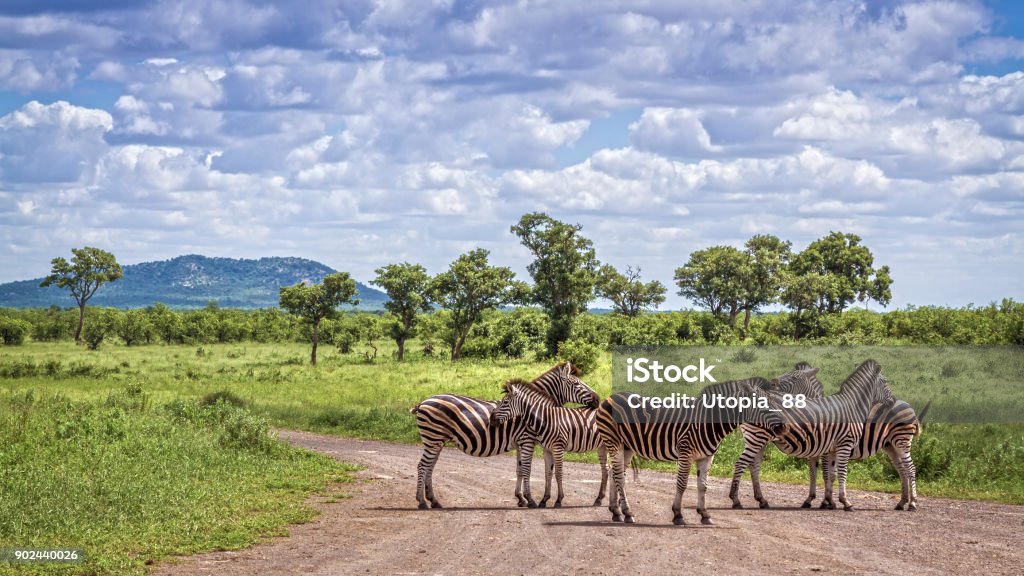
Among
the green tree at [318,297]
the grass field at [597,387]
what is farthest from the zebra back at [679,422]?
the green tree at [318,297]

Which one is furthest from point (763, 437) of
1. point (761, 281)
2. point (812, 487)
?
point (761, 281)

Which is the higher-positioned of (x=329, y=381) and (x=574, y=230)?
(x=574, y=230)

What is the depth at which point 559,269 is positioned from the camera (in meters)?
72.8

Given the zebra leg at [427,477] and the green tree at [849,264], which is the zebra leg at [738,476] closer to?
the zebra leg at [427,477]

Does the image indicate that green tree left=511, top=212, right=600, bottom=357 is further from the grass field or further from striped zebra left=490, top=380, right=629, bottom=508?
striped zebra left=490, top=380, right=629, bottom=508

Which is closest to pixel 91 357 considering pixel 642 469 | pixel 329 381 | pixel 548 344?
pixel 329 381

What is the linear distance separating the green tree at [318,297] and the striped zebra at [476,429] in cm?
5481

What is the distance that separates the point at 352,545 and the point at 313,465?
28.8 feet

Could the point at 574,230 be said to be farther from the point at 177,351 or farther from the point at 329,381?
the point at 177,351

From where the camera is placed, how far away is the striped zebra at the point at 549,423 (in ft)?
55.6

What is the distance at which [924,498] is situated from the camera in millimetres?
18688

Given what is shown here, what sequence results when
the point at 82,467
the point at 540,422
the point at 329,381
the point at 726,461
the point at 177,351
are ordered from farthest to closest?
1. the point at 177,351
2. the point at 329,381
3. the point at 726,461
4. the point at 82,467
5. the point at 540,422

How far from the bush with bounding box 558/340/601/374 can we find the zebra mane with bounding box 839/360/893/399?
32177 millimetres

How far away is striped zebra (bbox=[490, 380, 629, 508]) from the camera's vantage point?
16.9 metres
